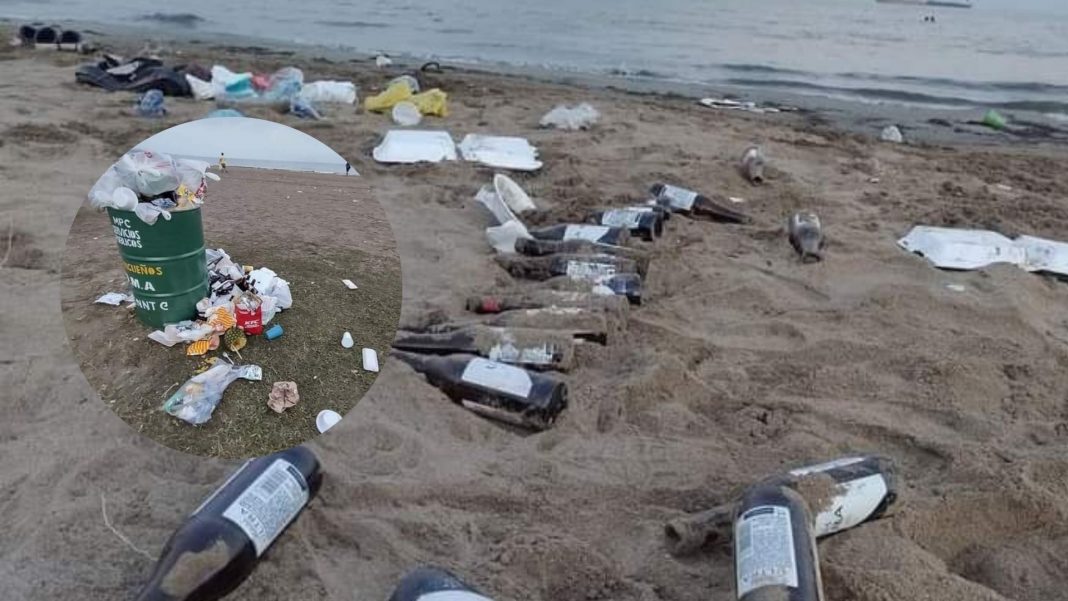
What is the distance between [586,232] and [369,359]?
111 inches

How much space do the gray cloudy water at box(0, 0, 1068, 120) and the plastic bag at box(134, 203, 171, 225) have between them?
39.1 ft

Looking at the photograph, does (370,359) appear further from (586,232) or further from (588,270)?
(586,232)

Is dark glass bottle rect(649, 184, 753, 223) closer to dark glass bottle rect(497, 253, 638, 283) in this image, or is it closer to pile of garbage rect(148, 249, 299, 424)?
dark glass bottle rect(497, 253, 638, 283)

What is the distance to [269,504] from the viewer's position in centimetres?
198

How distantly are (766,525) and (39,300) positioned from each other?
118 inches

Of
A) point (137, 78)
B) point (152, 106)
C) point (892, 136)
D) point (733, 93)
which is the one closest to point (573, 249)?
point (152, 106)

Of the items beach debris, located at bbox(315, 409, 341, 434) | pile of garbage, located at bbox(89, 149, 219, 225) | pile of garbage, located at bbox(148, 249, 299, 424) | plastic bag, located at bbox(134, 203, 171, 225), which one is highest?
pile of garbage, located at bbox(89, 149, 219, 225)

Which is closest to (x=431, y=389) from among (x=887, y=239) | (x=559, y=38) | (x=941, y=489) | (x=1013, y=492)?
(x=941, y=489)

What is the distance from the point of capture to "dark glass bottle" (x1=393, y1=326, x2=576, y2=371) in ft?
10.1

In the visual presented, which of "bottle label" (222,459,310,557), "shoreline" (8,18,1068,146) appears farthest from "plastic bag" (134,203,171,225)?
"shoreline" (8,18,1068,146)

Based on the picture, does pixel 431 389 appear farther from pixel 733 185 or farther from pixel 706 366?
pixel 733 185

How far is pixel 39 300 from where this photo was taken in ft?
10.7

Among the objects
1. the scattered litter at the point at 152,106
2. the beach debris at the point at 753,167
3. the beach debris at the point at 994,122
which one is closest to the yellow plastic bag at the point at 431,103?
the scattered litter at the point at 152,106

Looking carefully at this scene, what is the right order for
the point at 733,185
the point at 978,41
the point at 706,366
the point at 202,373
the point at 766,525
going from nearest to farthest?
1. the point at 202,373
2. the point at 766,525
3. the point at 706,366
4. the point at 733,185
5. the point at 978,41
